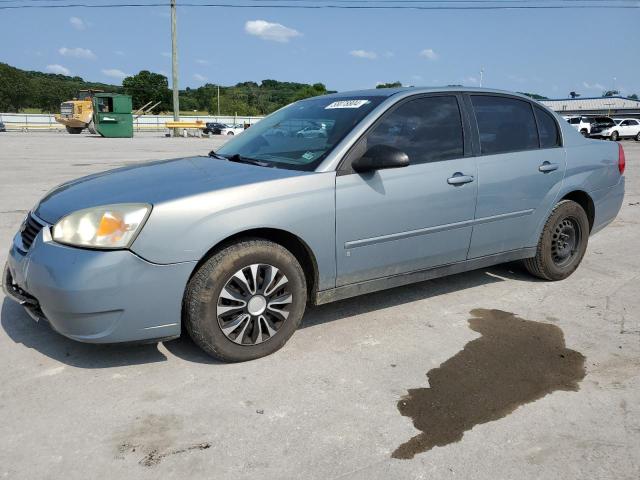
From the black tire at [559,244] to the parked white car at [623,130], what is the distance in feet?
115

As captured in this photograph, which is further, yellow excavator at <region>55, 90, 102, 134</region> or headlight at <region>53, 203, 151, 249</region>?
yellow excavator at <region>55, 90, 102, 134</region>

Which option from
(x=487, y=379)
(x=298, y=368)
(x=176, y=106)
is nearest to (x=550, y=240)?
(x=487, y=379)

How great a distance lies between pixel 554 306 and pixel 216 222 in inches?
109

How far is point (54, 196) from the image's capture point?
3465 mm

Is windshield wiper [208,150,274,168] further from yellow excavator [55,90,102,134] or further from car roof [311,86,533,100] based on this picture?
yellow excavator [55,90,102,134]

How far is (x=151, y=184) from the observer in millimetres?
3238

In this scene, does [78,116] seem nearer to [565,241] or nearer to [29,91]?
[565,241]

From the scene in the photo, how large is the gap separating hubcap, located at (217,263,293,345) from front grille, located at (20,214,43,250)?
1.11 meters

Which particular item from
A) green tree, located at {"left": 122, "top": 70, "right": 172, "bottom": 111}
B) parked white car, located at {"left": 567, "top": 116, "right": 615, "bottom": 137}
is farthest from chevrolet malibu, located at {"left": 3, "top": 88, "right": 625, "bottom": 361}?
green tree, located at {"left": 122, "top": 70, "right": 172, "bottom": 111}

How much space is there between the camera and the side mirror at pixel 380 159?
11.2 feet

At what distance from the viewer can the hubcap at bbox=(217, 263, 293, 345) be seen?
3102 millimetres

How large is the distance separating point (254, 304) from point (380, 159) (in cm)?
117

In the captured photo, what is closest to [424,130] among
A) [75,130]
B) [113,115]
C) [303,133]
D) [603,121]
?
[303,133]

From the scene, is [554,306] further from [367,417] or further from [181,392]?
[181,392]
